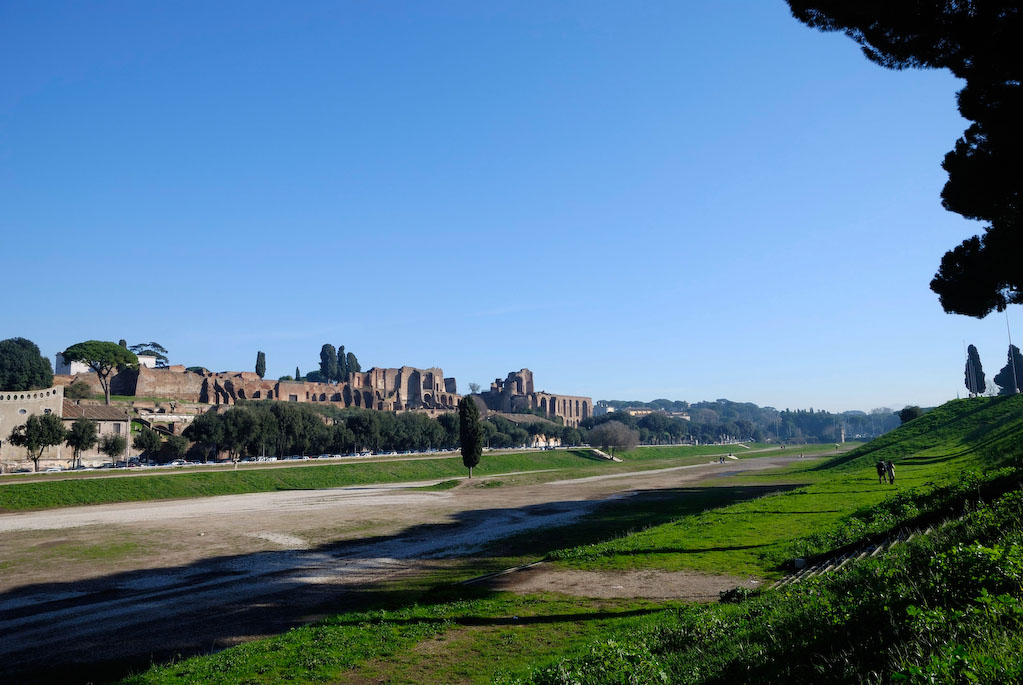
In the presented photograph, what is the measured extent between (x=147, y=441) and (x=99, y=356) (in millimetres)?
39601

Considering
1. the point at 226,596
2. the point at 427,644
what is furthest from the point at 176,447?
the point at 427,644

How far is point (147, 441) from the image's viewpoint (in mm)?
68625

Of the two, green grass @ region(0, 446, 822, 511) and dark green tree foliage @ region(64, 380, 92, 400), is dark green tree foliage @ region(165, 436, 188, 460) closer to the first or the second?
green grass @ region(0, 446, 822, 511)

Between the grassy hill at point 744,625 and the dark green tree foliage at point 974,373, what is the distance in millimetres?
89042

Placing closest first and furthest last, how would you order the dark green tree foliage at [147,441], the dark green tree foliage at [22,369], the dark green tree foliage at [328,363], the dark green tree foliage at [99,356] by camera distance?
the dark green tree foliage at [147,441]
the dark green tree foliage at [22,369]
the dark green tree foliage at [99,356]
the dark green tree foliage at [328,363]

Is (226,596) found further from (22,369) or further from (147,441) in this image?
(22,369)

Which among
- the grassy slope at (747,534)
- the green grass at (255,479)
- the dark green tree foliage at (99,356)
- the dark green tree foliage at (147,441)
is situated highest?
the dark green tree foliage at (99,356)

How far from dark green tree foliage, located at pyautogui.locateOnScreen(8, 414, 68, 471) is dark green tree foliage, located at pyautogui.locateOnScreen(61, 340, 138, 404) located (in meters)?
39.4

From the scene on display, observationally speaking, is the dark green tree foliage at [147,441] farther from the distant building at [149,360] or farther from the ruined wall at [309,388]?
the distant building at [149,360]

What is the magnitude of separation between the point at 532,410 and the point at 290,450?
102 meters

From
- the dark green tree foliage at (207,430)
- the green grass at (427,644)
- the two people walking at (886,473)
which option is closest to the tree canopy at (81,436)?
the dark green tree foliage at (207,430)

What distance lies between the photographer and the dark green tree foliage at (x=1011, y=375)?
94875 mm

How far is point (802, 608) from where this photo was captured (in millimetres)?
8508

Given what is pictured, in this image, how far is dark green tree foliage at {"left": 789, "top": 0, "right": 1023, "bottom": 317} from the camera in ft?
36.4
